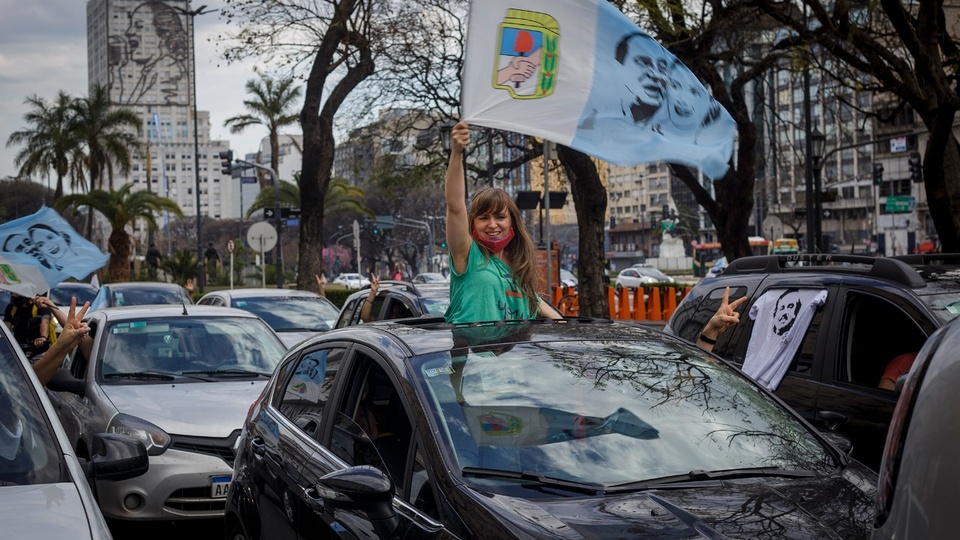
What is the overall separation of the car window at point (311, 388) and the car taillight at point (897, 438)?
2.42 meters

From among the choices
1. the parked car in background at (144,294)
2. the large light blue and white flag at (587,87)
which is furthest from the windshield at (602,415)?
the parked car in background at (144,294)

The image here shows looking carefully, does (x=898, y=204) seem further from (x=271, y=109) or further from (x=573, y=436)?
(x=573, y=436)

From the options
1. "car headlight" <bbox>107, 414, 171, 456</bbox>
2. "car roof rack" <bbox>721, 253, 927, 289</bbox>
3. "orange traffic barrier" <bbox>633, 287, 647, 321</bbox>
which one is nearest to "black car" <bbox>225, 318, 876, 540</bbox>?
"car roof rack" <bbox>721, 253, 927, 289</bbox>

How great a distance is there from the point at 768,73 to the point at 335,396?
19.3m

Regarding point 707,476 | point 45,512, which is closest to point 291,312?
point 45,512

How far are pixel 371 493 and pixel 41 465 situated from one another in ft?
3.87

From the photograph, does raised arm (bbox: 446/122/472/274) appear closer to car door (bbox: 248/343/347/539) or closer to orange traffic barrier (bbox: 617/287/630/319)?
car door (bbox: 248/343/347/539)

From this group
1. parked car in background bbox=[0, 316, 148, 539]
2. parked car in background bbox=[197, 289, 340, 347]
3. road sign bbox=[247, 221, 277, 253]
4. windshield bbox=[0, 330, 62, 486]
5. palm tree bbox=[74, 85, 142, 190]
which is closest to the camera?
parked car in background bbox=[0, 316, 148, 539]

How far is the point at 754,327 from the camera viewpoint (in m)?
7.02

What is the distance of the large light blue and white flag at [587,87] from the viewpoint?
20.2 feet

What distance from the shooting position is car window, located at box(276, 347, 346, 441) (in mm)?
4672

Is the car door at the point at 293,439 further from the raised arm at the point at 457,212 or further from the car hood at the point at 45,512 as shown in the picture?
the car hood at the point at 45,512

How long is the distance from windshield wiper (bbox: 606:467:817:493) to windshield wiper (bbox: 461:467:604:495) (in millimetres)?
54

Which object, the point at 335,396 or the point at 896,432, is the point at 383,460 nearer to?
the point at 335,396
